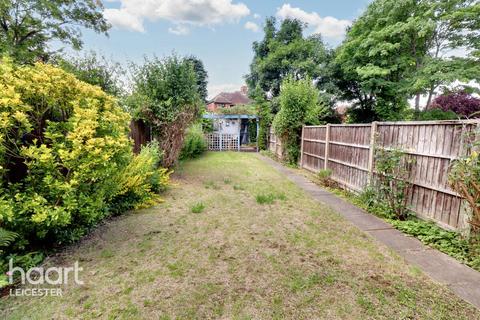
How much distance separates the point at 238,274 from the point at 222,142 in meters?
14.1

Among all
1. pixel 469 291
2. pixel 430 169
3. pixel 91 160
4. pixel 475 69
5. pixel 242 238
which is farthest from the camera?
pixel 475 69

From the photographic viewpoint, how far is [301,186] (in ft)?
20.7

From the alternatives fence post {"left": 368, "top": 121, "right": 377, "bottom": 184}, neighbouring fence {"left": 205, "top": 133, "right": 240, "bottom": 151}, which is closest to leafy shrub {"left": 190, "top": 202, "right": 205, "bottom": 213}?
fence post {"left": 368, "top": 121, "right": 377, "bottom": 184}

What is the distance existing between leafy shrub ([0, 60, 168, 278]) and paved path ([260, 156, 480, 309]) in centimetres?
381

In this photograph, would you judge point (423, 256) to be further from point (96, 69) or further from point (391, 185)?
point (96, 69)

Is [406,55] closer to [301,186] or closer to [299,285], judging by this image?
[301,186]

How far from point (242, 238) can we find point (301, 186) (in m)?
3.57

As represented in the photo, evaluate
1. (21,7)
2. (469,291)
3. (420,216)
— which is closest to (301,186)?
(420,216)

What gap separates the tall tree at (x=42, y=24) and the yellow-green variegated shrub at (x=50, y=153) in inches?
429

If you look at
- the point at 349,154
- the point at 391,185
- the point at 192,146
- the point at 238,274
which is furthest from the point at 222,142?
the point at 238,274

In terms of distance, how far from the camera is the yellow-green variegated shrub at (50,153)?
7.67ft

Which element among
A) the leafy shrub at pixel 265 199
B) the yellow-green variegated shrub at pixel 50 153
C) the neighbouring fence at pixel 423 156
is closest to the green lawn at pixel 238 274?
the yellow-green variegated shrub at pixel 50 153

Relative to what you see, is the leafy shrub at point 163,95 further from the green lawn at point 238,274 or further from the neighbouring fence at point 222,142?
the neighbouring fence at point 222,142

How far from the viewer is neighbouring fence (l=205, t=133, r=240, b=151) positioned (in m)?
15.9
